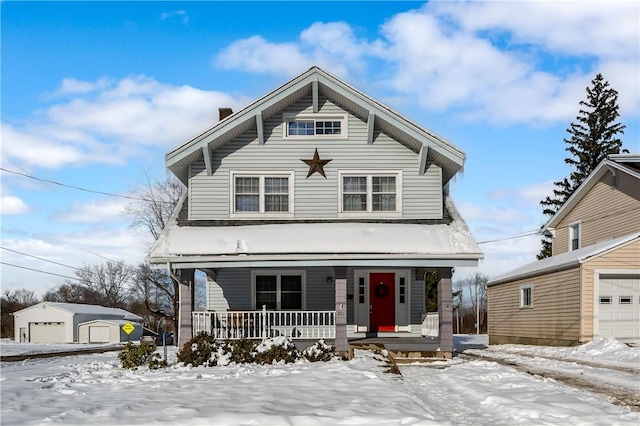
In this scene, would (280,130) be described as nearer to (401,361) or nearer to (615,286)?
(401,361)

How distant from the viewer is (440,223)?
65.8 feet

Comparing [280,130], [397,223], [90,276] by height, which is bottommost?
[90,276]

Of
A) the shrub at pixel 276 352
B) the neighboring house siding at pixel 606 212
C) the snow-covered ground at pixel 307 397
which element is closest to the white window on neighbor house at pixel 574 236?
the neighboring house siding at pixel 606 212

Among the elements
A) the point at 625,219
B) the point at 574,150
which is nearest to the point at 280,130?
the point at 625,219

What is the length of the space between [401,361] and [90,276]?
283 feet

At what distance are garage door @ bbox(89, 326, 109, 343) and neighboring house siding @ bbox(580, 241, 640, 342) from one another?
5118 centimetres

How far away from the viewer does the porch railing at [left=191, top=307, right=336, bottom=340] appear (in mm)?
18609

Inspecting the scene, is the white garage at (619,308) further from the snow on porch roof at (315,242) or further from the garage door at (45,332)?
the garage door at (45,332)

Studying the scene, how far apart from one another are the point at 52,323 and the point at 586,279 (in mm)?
55563

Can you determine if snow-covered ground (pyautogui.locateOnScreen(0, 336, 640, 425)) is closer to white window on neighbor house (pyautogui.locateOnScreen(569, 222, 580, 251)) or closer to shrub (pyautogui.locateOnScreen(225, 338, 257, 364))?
shrub (pyautogui.locateOnScreen(225, 338, 257, 364))


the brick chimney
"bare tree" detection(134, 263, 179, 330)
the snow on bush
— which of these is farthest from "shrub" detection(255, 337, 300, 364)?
"bare tree" detection(134, 263, 179, 330)

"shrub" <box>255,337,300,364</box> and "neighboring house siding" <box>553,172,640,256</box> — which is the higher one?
"neighboring house siding" <box>553,172,640,256</box>

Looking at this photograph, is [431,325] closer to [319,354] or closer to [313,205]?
[313,205]

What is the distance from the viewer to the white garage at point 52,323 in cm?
6238
